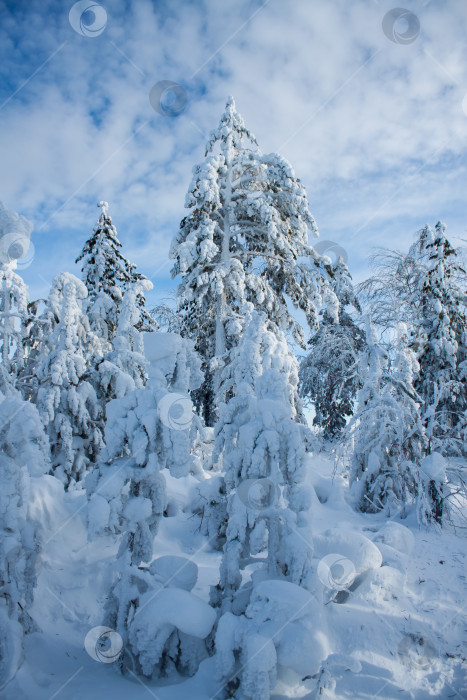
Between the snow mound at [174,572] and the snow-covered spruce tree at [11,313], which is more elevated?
the snow-covered spruce tree at [11,313]

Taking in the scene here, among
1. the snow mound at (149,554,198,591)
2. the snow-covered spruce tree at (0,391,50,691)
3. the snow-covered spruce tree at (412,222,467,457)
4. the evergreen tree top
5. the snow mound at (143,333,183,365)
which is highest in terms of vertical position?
the evergreen tree top

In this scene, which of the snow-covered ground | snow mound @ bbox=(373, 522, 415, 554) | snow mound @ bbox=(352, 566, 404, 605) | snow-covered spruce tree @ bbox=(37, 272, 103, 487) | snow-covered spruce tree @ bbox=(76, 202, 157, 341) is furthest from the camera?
snow-covered spruce tree @ bbox=(76, 202, 157, 341)

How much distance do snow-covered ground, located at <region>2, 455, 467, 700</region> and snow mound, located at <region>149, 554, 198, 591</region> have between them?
71cm

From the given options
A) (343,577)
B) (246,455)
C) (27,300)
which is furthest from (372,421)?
(27,300)

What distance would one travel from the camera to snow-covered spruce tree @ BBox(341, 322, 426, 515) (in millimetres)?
8367

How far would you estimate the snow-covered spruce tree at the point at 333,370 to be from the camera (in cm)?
1739

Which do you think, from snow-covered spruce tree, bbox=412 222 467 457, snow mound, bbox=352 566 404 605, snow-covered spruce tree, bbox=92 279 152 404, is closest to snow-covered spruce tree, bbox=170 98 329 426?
snow-covered spruce tree, bbox=92 279 152 404

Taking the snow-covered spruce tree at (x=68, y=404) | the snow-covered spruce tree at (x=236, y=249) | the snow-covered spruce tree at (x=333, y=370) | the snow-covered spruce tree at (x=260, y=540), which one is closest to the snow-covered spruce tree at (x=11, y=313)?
the snow-covered spruce tree at (x=68, y=404)

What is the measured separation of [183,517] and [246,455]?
334 cm

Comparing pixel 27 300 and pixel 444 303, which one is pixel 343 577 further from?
pixel 444 303

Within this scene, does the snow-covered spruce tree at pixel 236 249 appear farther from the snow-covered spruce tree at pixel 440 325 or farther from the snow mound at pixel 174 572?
the snow mound at pixel 174 572

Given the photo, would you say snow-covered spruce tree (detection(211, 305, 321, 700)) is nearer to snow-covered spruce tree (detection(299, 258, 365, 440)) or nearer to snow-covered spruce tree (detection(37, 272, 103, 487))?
snow-covered spruce tree (detection(37, 272, 103, 487))

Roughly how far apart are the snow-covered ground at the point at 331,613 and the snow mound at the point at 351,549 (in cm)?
1

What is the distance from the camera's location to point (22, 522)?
11.7ft
